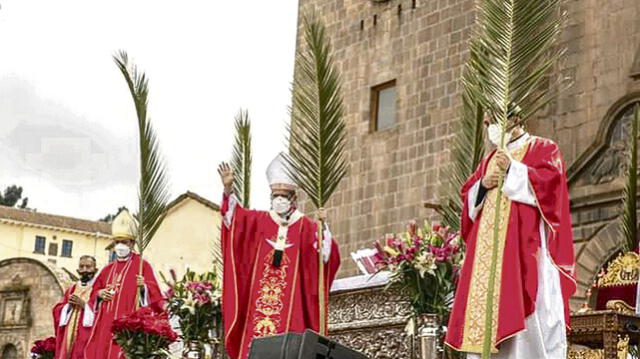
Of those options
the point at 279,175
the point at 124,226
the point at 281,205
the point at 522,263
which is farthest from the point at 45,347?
the point at 522,263

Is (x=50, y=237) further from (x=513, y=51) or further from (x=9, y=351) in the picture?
(x=513, y=51)

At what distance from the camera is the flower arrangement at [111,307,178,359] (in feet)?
30.2

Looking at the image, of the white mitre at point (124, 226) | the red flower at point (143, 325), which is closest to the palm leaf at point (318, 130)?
the red flower at point (143, 325)

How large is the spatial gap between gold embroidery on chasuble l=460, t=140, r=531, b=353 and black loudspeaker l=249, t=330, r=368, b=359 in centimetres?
91

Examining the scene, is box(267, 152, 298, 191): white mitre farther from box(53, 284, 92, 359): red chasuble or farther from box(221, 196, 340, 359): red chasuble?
box(53, 284, 92, 359): red chasuble

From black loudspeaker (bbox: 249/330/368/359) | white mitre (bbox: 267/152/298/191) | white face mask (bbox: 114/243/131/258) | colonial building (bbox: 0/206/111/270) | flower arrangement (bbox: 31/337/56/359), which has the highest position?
colonial building (bbox: 0/206/111/270)

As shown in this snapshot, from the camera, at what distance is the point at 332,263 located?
9367mm

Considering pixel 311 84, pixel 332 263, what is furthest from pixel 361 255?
pixel 311 84

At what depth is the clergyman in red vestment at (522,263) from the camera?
274 inches

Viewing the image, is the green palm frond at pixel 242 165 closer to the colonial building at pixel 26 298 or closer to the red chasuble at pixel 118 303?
the red chasuble at pixel 118 303

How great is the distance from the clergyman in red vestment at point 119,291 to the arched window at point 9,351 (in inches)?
953

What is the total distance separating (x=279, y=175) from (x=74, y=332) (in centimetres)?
355

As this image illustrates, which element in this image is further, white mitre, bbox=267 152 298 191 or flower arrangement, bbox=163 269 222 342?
flower arrangement, bbox=163 269 222 342

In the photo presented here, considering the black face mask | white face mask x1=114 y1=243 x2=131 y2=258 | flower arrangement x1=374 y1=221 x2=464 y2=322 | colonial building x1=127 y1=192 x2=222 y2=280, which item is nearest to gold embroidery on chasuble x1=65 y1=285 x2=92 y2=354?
the black face mask
